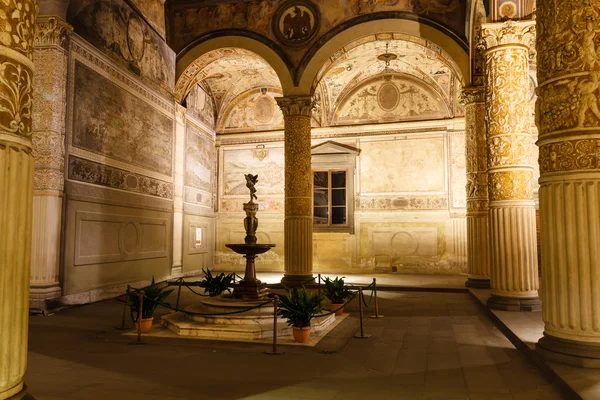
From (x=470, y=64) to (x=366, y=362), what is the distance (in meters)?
8.65

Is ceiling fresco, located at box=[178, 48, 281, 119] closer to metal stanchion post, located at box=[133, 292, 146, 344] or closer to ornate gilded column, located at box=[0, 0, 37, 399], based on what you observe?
metal stanchion post, located at box=[133, 292, 146, 344]

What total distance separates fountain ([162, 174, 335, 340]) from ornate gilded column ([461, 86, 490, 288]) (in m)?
5.10

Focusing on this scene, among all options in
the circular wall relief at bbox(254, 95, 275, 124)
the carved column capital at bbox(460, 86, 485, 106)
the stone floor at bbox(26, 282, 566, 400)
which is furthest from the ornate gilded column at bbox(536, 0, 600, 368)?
the circular wall relief at bbox(254, 95, 275, 124)

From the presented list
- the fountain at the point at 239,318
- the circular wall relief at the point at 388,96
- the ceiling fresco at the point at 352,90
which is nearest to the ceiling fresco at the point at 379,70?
the ceiling fresco at the point at 352,90

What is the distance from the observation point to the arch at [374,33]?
11.5m

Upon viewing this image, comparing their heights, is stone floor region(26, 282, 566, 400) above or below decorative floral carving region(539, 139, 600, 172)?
below

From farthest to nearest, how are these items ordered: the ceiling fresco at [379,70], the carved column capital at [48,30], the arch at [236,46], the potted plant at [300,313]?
1. the ceiling fresco at [379,70]
2. the arch at [236,46]
3. the carved column capital at [48,30]
4. the potted plant at [300,313]

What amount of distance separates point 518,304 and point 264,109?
41.4 feet

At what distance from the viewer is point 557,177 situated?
424cm

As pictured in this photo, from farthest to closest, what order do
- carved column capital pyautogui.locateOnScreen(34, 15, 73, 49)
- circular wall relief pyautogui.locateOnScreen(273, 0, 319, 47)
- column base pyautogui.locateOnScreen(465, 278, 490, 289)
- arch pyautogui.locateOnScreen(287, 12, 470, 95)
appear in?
1. circular wall relief pyautogui.locateOnScreen(273, 0, 319, 47)
2. arch pyautogui.locateOnScreen(287, 12, 470, 95)
3. column base pyautogui.locateOnScreen(465, 278, 490, 289)
4. carved column capital pyautogui.locateOnScreen(34, 15, 73, 49)

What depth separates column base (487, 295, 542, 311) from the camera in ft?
24.0

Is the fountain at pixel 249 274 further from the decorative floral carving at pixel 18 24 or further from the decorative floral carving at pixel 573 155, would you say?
the decorative floral carving at pixel 18 24

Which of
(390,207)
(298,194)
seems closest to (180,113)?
(298,194)

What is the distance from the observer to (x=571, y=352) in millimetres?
4188
